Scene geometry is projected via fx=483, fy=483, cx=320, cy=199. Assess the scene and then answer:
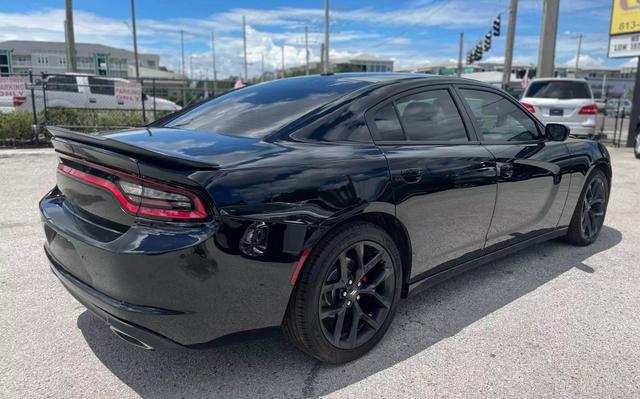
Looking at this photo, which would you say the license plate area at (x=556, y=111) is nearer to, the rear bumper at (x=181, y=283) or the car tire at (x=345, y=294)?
the car tire at (x=345, y=294)

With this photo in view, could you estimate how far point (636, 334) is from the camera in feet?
9.75

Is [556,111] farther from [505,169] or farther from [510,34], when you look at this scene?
[505,169]

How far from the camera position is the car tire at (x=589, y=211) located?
14.5ft

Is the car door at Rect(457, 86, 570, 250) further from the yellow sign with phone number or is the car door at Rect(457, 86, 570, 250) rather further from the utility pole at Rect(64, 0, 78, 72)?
the utility pole at Rect(64, 0, 78, 72)

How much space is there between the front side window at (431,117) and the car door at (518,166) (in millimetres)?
175

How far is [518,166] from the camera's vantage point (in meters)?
3.49

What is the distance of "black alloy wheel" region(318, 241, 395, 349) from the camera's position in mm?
2473

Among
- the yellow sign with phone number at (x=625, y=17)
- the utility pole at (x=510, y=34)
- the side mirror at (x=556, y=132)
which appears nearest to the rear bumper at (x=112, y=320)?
the side mirror at (x=556, y=132)

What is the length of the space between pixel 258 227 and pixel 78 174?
1.05 meters

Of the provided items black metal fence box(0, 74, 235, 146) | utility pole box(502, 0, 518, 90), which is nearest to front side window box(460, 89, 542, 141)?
black metal fence box(0, 74, 235, 146)

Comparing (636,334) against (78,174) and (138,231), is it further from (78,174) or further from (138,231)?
(78,174)

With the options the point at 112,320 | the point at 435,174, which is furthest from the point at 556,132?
the point at 112,320

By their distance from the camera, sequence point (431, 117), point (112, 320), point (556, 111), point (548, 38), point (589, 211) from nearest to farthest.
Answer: point (112, 320), point (431, 117), point (589, 211), point (556, 111), point (548, 38)

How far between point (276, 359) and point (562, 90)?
11886 millimetres
